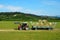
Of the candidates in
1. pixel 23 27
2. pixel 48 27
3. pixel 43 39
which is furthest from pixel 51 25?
pixel 43 39

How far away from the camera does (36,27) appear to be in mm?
30547

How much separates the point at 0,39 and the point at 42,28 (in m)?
14.0

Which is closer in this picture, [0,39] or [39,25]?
[0,39]

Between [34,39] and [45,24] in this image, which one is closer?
[34,39]

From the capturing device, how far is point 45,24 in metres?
31.1

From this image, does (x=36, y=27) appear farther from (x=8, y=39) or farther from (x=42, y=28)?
(x=8, y=39)

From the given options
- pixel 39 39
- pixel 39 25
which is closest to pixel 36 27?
pixel 39 25

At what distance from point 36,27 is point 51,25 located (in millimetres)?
2427

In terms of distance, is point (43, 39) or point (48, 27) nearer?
point (43, 39)

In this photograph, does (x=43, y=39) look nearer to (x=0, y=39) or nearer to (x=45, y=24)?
(x=0, y=39)

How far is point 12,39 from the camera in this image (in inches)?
704

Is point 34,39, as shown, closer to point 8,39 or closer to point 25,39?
point 25,39

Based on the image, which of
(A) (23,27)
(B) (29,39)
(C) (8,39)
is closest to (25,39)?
(B) (29,39)

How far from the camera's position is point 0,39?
17.8 meters
